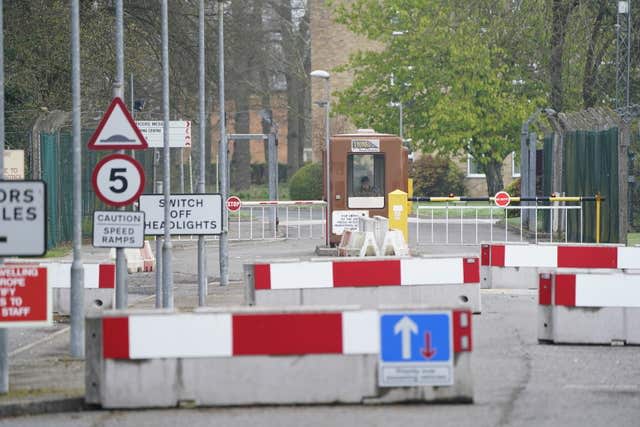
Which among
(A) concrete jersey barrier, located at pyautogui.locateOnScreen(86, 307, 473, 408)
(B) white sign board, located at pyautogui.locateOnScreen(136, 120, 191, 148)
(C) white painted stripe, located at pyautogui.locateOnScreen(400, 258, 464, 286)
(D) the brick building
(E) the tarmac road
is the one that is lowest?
(E) the tarmac road

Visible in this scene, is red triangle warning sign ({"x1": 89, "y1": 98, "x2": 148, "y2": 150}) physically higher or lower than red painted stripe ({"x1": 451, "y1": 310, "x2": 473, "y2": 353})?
higher

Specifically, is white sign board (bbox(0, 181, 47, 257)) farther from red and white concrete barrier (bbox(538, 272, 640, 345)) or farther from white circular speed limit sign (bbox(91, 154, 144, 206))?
red and white concrete barrier (bbox(538, 272, 640, 345))

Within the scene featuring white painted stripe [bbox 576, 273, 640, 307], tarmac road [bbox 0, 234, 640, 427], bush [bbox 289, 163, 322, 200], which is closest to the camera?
tarmac road [bbox 0, 234, 640, 427]

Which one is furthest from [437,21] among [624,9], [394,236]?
[394,236]

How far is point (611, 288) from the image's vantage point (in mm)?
15000

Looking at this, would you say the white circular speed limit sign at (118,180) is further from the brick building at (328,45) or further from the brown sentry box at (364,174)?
the brick building at (328,45)

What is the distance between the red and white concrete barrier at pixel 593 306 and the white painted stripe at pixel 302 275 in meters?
3.36

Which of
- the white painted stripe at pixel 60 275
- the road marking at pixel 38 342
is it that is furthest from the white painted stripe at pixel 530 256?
the road marking at pixel 38 342

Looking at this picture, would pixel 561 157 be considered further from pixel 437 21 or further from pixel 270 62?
pixel 270 62

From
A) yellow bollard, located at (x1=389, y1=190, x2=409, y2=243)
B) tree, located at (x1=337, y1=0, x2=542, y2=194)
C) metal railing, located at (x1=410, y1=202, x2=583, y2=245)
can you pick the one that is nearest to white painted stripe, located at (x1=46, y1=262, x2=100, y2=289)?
yellow bollard, located at (x1=389, y1=190, x2=409, y2=243)

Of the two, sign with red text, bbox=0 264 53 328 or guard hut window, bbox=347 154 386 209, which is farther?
guard hut window, bbox=347 154 386 209

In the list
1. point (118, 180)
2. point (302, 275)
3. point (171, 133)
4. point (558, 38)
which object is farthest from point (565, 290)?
point (558, 38)

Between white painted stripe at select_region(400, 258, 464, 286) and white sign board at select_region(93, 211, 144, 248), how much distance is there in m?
4.62

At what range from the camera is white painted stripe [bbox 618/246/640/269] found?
2039 centimetres
